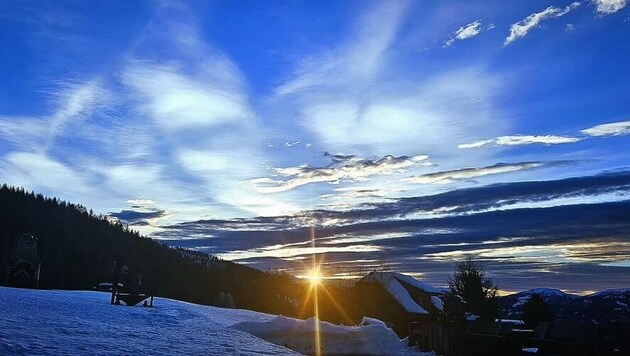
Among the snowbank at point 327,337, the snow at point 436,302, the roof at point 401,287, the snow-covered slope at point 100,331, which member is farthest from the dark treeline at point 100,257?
the snow-covered slope at point 100,331

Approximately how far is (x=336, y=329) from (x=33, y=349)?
65.9 feet

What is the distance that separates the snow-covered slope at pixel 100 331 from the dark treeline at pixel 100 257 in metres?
63.9

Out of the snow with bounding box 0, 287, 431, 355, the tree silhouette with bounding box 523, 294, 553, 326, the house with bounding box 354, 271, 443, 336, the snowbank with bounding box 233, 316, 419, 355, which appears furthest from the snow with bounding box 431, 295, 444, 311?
the snowbank with bounding box 233, 316, 419, 355

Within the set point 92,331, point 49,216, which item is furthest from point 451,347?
point 49,216

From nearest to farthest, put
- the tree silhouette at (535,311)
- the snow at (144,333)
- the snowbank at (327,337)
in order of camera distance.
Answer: the snow at (144,333)
the snowbank at (327,337)
the tree silhouette at (535,311)

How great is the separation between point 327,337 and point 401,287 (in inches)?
1576

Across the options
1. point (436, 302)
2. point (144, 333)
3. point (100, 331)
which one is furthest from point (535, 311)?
point (100, 331)

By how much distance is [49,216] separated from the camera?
5782 inches

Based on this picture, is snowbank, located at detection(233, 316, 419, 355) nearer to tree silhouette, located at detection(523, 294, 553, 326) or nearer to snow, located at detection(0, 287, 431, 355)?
snow, located at detection(0, 287, 431, 355)

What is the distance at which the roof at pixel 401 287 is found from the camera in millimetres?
65500

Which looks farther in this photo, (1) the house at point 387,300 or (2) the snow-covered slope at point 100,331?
(1) the house at point 387,300

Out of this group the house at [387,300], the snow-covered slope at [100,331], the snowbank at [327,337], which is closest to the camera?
the snow-covered slope at [100,331]

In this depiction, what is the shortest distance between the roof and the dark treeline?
21403 millimetres

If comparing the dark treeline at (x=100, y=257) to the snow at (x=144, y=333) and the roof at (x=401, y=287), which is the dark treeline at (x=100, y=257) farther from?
the snow at (x=144, y=333)
